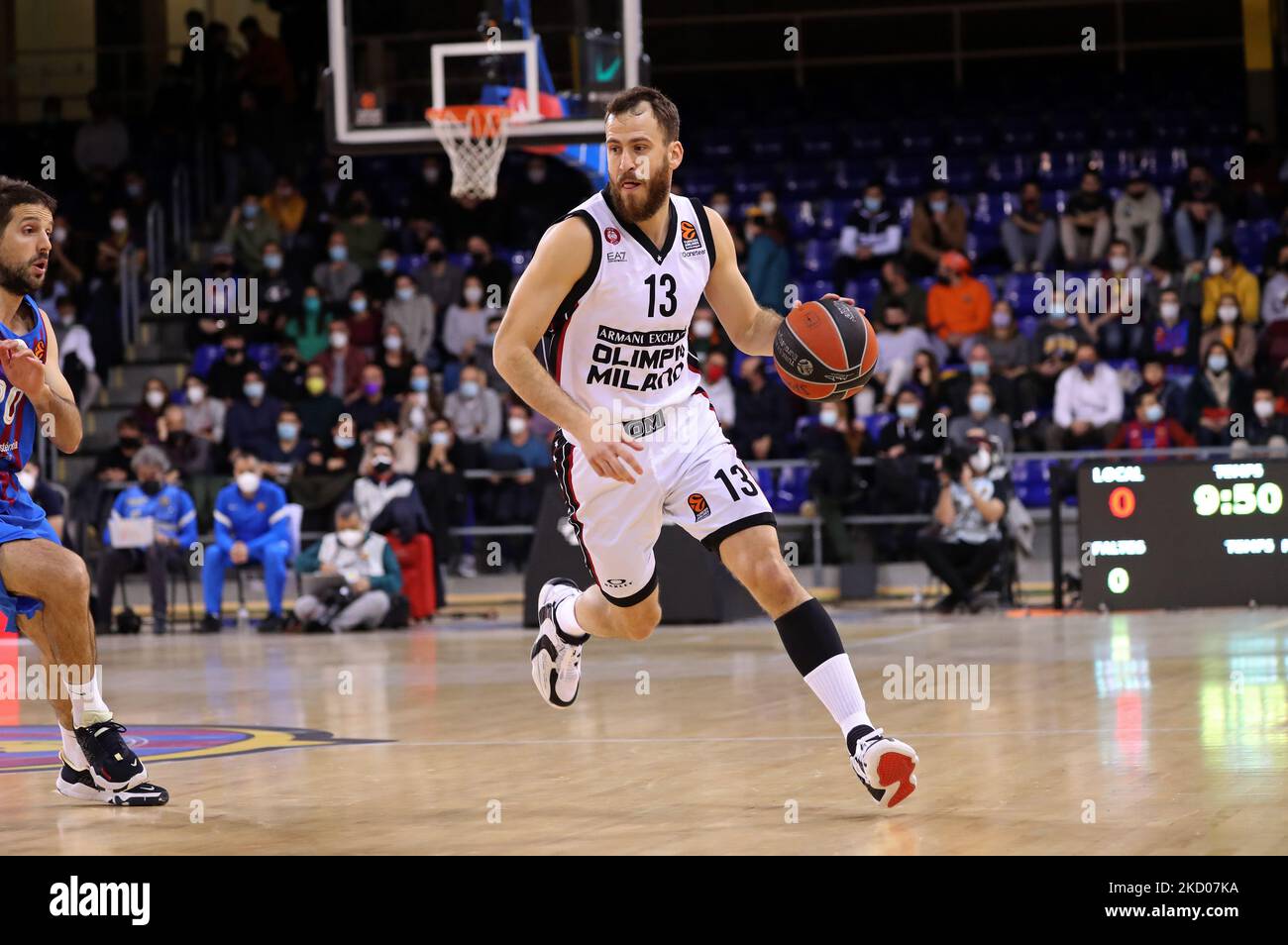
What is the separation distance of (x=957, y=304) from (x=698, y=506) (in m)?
13.9

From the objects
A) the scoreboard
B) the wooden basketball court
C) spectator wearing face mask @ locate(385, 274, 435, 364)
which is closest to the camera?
the wooden basketball court

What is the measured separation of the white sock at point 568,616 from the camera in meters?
→ 7.35

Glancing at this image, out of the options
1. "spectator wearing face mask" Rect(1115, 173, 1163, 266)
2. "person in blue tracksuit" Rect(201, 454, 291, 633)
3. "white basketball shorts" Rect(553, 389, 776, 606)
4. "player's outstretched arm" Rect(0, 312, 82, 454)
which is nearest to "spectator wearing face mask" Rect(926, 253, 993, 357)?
"spectator wearing face mask" Rect(1115, 173, 1163, 266)

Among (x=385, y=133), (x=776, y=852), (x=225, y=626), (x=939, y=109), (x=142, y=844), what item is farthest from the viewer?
(x=939, y=109)

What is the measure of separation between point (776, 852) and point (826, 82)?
21.8 meters

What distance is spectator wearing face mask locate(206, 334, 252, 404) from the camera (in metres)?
20.1

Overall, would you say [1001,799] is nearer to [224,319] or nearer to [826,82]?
[224,319]

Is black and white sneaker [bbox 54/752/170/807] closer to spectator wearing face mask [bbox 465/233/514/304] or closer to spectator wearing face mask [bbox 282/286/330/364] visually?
spectator wearing face mask [bbox 465/233/514/304]

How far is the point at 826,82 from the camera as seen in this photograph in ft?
85.1

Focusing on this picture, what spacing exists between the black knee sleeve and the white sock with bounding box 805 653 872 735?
2 centimetres

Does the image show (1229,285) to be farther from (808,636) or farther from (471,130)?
(808,636)

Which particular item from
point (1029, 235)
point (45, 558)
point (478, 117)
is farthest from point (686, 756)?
point (1029, 235)

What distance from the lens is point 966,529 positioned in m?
16.6

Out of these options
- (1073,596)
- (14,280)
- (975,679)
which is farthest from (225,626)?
(14,280)
